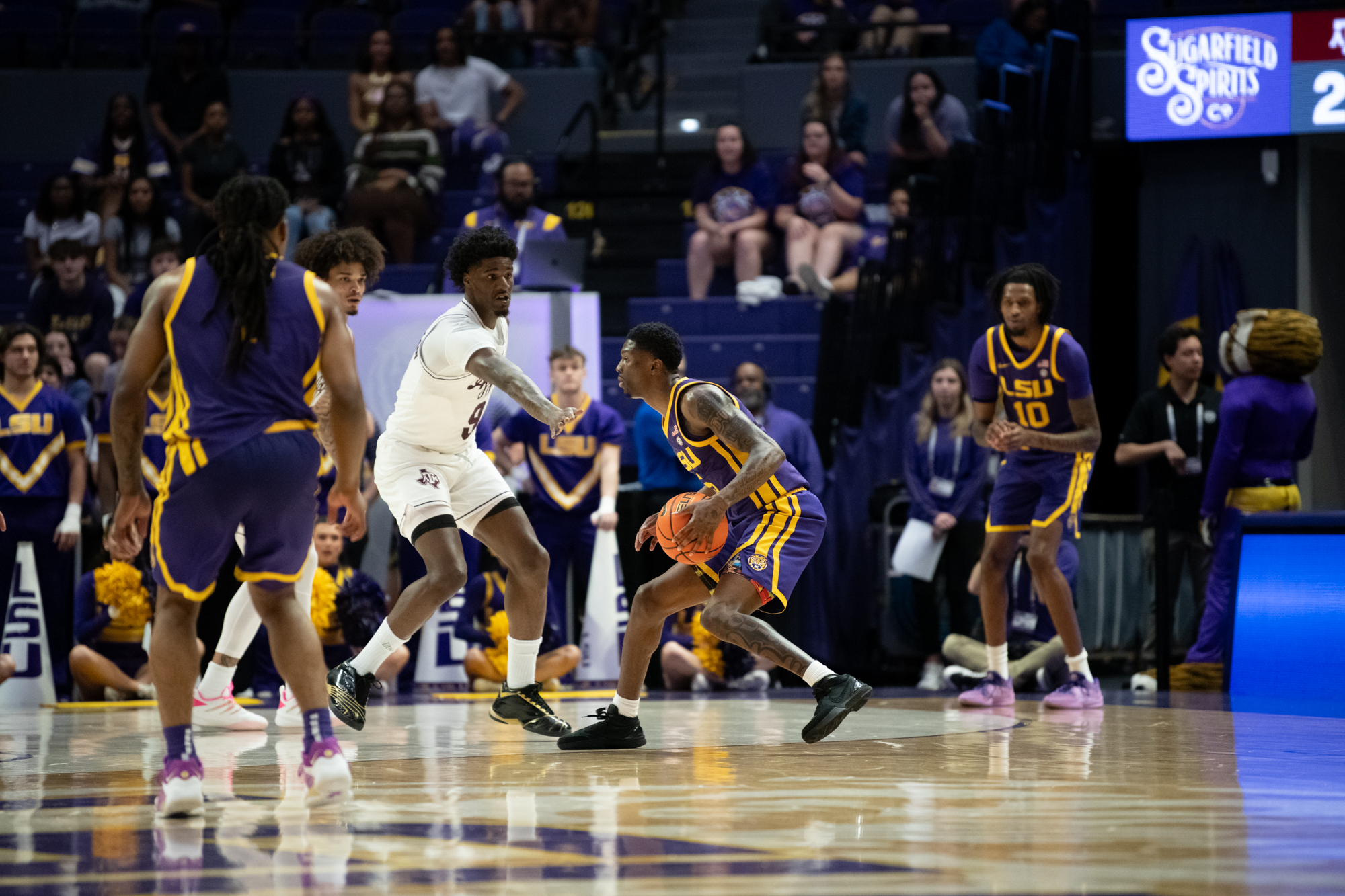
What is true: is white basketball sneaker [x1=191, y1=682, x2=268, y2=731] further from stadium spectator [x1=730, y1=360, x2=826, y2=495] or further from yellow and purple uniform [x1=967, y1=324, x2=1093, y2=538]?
→ stadium spectator [x1=730, y1=360, x2=826, y2=495]

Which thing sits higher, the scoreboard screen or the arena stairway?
the scoreboard screen

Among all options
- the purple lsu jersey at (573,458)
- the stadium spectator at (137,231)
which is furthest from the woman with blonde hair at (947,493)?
the stadium spectator at (137,231)

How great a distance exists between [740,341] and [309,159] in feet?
13.0

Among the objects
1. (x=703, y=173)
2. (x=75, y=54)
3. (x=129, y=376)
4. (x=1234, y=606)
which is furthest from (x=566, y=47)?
(x=129, y=376)

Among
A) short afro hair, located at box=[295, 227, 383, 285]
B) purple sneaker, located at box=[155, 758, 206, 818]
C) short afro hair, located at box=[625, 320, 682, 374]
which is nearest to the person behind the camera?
purple sneaker, located at box=[155, 758, 206, 818]

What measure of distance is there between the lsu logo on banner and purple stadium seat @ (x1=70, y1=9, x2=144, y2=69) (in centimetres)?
909

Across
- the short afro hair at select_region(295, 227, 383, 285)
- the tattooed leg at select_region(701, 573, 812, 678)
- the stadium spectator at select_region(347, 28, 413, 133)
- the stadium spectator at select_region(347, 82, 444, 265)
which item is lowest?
the tattooed leg at select_region(701, 573, 812, 678)

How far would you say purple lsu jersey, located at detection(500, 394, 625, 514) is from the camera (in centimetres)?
941

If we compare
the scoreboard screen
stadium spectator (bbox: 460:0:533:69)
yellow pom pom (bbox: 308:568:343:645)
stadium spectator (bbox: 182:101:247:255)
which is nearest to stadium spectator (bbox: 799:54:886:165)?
the scoreboard screen

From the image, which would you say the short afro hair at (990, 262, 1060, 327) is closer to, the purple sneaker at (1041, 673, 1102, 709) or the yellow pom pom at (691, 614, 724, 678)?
the purple sneaker at (1041, 673, 1102, 709)

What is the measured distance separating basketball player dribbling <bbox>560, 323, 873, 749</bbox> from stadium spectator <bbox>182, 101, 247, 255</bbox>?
827cm

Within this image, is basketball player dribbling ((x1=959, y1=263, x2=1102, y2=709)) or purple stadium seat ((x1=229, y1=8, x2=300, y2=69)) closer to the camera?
basketball player dribbling ((x1=959, y1=263, x2=1102, y2=709))

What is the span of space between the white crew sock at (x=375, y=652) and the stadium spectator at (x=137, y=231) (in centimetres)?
734

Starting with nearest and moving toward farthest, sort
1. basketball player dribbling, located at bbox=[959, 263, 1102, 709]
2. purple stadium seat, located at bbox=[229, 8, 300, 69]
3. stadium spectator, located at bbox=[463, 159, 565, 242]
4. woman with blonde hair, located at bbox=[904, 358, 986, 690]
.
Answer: basketball player dribbling, located at bbox=[959, 263, 1102, 709] → woman with blonde hair, located at bbox=[904, 358, 986, 690] → stadium spectator, located at bbox=[463, 159, 565, 242] → purple stadium seat, located at bbox=[229, 8, 300, 69]
